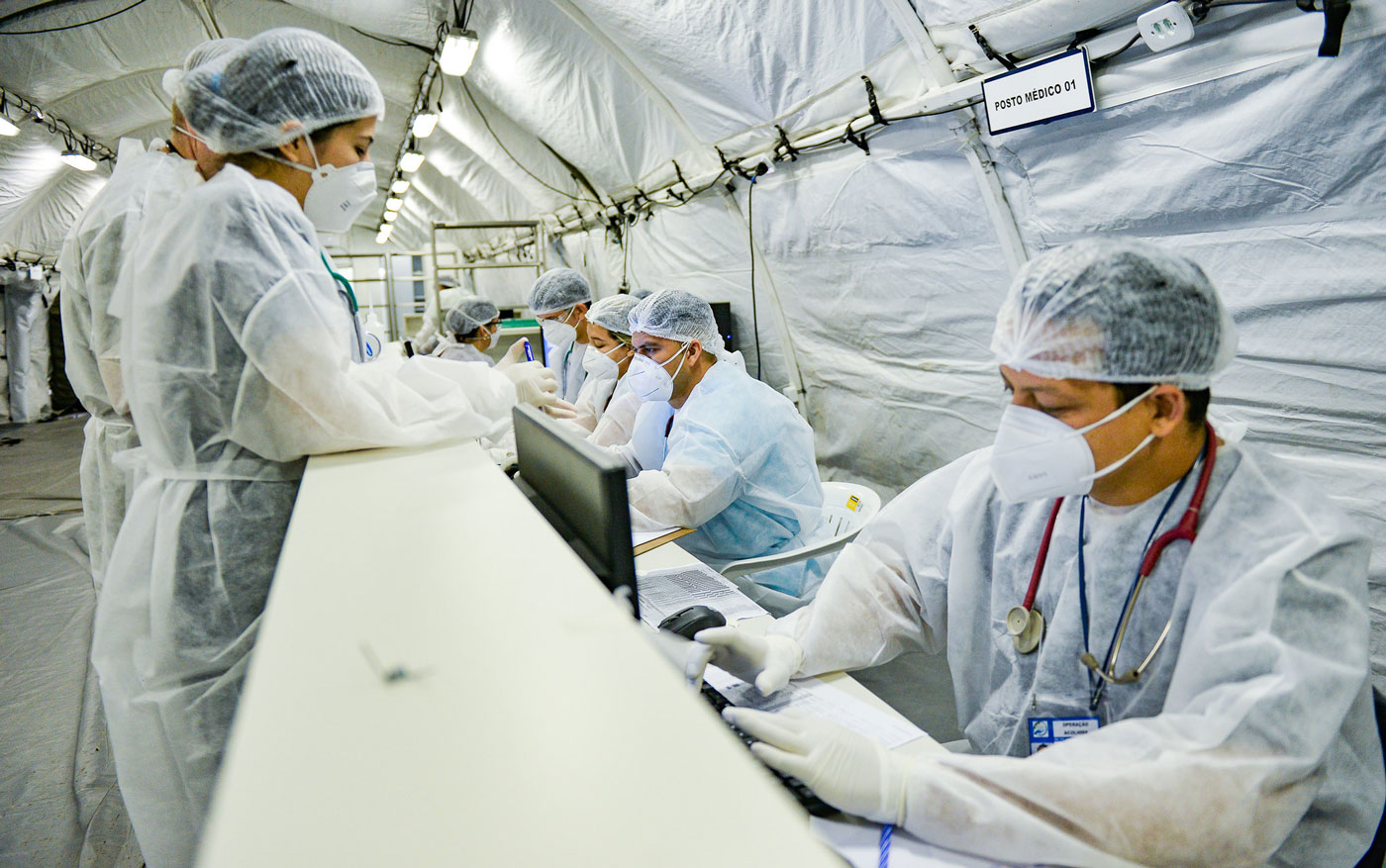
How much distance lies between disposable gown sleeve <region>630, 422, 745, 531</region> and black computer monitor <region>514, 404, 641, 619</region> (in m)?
0.93

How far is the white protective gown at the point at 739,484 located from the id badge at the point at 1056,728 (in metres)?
0.97

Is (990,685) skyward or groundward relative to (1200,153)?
groundward

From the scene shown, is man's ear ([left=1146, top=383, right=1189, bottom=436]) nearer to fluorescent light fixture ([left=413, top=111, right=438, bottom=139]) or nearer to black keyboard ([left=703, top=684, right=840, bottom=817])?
black keyboard ([left=703, top=684, right=840, bottom=817])

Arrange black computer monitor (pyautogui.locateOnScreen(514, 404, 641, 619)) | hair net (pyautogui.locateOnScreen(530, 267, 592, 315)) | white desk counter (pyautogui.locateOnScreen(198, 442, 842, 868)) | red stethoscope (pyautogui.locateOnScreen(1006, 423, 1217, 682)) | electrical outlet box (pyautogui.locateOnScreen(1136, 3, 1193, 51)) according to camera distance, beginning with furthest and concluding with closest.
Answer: hair net (pyautogui.locateOnScreen(530, 267, 592, 315)) → electrical outlet box (pyautogui.locateOnScreen(1136, 3, 1193, 51)) → red stethoscope (pyautogui.locateOnScreen(1006, 423, 1217, 682)) → black computer monitor (pyautogui.locateOnScreen(514, 404, 641, 619)) → white desk counter (pyautogui.locateOnScreen(198, 442, 842, 868))

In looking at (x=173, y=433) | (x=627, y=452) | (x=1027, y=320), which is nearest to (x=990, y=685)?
(x=1027, y=320)

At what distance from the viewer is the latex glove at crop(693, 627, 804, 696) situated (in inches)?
41.5

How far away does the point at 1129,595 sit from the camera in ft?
3.11

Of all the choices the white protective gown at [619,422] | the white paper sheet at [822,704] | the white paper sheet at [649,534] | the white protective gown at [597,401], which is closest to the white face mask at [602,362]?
the white protective gown at [597,401]

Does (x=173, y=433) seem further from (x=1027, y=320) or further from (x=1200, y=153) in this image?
(x=1200, y=153)

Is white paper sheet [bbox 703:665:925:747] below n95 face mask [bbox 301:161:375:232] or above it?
below

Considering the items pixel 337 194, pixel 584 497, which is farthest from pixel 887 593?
pixel 337 194

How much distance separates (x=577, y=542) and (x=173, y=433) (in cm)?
68

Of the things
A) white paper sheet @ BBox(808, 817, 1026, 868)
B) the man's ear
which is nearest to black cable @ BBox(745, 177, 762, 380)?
the man's ear

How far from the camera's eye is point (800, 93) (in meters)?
2.68
